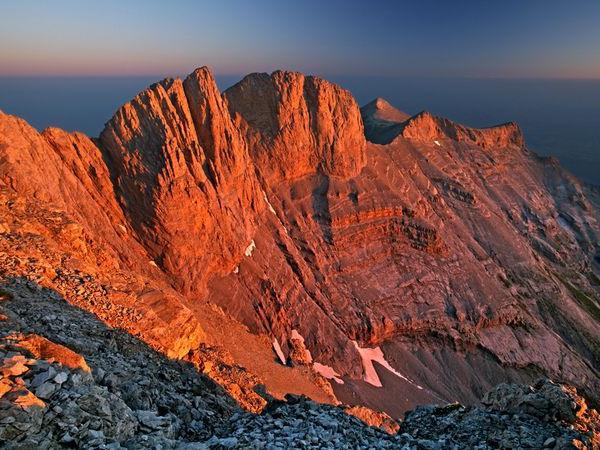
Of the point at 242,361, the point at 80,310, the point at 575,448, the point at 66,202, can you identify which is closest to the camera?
the point at 575,448

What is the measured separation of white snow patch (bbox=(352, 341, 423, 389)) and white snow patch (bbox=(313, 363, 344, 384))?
205 inches

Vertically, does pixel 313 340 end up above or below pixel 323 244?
below

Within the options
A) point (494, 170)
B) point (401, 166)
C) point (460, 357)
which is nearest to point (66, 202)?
point (460, 357)

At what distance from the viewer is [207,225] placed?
2397 inches

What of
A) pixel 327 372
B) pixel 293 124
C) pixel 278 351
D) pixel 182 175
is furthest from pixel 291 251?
pixel 182 175

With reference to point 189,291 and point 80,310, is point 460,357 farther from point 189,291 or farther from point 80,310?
point 80,310

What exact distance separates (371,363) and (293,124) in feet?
142

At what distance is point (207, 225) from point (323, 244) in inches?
1015

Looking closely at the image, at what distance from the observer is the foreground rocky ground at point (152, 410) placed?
1334 cm

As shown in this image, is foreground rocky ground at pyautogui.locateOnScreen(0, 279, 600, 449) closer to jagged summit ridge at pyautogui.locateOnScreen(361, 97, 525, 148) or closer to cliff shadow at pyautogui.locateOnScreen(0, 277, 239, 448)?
cliff shadow at pyautogui.locateOnScreen(0, 277, 239, 448)

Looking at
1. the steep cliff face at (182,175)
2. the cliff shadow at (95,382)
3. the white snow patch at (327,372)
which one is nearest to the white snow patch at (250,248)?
the steep cliff face at (182,175)

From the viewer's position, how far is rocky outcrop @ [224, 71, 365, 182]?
7988cm

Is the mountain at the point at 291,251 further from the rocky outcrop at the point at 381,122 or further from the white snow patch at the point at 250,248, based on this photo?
the rocky outcrop at the point at 381,122

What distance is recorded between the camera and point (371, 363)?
72375 millimetres
